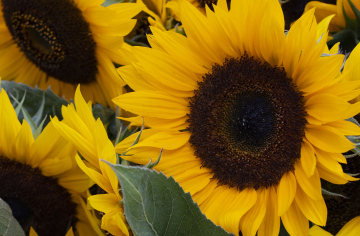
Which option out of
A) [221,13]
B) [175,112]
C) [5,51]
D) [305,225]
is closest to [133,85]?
[175,112]

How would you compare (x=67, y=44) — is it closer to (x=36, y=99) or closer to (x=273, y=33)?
(x=36, y=99)

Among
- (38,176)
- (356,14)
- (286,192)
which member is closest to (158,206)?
(286,192)

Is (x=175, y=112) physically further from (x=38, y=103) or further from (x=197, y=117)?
(x=38, y=103)

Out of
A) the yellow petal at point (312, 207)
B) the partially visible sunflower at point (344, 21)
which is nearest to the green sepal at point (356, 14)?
the partially visible sunflower at point (344, 21)

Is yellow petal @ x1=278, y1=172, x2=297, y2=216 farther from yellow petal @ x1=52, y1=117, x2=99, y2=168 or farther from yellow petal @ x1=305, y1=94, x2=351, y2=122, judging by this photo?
yellow petal @ x1=52, y1=117, x2=99, y2=168

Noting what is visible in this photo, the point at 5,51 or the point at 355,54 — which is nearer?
the point at 355,54

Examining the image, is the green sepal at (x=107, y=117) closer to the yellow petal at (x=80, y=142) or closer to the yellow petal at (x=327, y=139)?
the yellow petal at (x=80, y=142)
